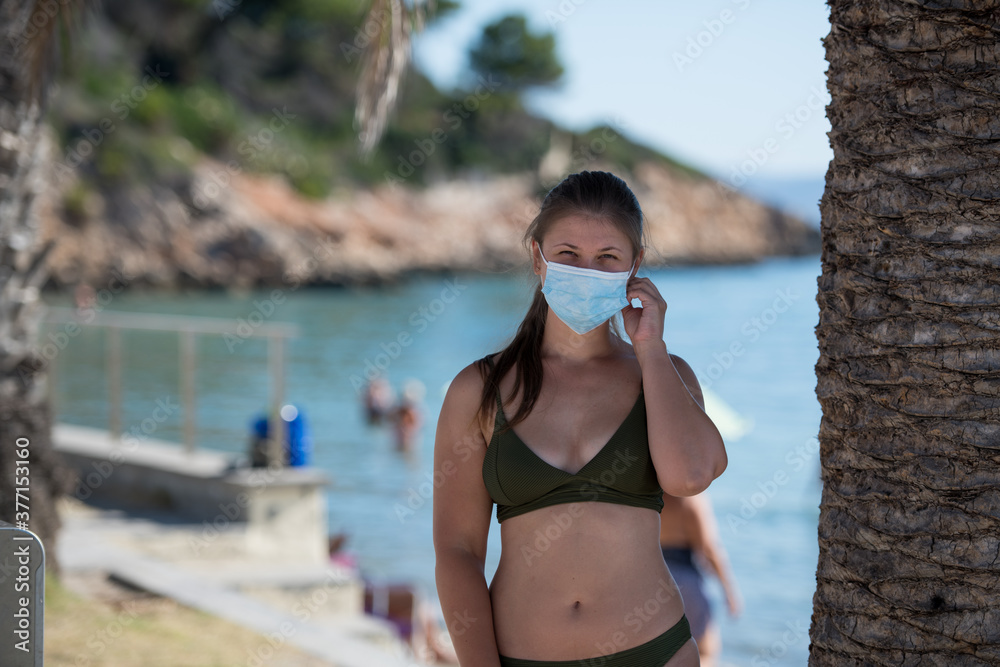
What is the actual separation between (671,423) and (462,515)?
1.72ft

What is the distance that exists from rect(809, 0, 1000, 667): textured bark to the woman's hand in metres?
0.38

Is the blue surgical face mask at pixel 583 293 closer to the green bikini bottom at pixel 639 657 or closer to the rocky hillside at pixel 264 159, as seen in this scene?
the green bikini bottom at pixel 639 657

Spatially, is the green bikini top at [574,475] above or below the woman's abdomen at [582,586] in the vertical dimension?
above

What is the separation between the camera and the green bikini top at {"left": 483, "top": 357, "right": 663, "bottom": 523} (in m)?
2.21

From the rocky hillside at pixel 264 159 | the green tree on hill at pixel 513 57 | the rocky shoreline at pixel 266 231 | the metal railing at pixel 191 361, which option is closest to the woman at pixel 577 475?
the metal railing at pixel 191 361

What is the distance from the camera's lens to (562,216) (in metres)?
2.36

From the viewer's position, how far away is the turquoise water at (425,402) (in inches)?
471

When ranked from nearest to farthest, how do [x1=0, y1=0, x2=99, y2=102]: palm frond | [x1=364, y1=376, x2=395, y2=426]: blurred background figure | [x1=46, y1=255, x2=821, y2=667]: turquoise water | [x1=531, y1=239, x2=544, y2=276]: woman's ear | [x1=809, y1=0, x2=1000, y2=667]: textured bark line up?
[x1=809, y1=0, x2=1000, y2=667]: textured bark → [x1=531, y1=239, x2=544, y2=276]: woman's ear → [x1=0, y1=0, x2=99, y2=102]: palm frond → [x1=46, y1=255, x2=821, y2=667]: turquoise water → [x1=364, y1=376, x2=395, y2=426]: blurred background figure

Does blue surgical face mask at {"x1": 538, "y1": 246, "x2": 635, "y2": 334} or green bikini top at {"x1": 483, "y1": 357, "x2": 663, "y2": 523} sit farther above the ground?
blue surgical face mask at {"x1": 538, "y1": 246, "x2": 635, "y2": 334}

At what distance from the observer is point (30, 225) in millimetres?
5348

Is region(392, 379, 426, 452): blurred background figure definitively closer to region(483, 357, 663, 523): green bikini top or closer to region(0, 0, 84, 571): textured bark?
region(0, 0, 84, 571): textured bark

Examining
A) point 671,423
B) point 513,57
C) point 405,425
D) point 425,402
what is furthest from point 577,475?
point 513,57

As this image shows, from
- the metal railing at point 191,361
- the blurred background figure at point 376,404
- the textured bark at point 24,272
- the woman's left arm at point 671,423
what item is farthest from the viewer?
the blurred background figure at point 376,404

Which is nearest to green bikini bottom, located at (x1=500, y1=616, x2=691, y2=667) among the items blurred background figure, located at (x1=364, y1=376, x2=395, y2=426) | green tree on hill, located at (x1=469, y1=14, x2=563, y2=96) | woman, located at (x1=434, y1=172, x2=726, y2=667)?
woman, located at (x1=434, y1=172, x2=726, y2=667)
